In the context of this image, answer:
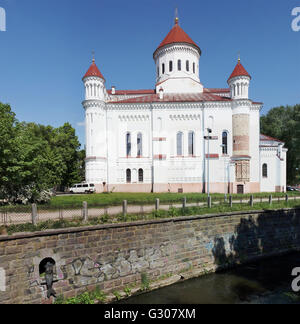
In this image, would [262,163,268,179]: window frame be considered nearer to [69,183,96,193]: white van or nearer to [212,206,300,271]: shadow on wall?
[212,206,300,271]: shadow on wall

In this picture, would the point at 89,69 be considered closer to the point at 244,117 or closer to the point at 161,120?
the point at 161,120

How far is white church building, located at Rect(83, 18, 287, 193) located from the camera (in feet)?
94.7

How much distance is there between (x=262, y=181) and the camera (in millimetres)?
30719

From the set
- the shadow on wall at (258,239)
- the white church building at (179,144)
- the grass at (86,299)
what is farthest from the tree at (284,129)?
the grass at (86,299)

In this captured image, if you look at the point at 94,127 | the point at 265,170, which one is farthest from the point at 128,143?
the point at 265,170

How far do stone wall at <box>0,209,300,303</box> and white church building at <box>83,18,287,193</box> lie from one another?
13.4 m

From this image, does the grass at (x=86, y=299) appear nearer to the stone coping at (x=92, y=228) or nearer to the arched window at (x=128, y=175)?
the stone coping at (x=92, y=228)

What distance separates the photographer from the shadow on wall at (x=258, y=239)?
45.0 ft

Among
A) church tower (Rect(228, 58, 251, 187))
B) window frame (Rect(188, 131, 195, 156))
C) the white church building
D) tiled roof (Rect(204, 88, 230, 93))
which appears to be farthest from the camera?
tiled roof (Rect(204, 88, 230, 93))

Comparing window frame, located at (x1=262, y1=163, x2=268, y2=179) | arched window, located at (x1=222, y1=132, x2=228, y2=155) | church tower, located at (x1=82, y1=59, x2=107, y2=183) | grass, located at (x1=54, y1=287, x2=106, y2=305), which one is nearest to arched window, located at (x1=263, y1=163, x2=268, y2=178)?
window frame, located at (x1=262, y1=163, x2=268, y2=179)

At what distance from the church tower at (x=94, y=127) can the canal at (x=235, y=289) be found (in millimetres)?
20453

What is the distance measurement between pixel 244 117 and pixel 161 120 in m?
11.6

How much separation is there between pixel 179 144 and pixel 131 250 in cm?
2158
